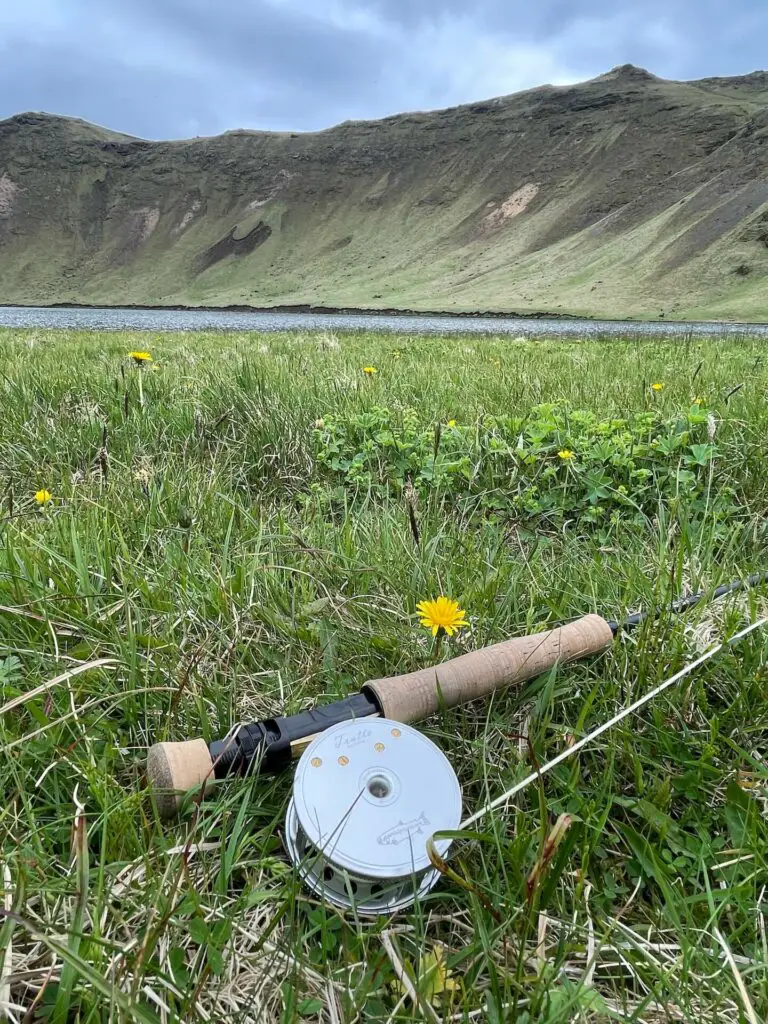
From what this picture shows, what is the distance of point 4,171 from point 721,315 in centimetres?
18596

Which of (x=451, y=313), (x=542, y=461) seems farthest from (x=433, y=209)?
(x=542, y=461)

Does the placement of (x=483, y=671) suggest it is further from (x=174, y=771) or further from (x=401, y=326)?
(x=401, y=326)

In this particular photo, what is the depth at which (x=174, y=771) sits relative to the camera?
129 centimetres

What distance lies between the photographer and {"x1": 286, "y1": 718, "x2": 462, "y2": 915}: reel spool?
1.18m

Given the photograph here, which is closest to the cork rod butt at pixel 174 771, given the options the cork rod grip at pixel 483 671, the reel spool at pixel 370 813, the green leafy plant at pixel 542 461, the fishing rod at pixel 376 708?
the fishing rod at pixel 376 708

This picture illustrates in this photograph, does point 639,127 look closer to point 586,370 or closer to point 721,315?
point 721,315

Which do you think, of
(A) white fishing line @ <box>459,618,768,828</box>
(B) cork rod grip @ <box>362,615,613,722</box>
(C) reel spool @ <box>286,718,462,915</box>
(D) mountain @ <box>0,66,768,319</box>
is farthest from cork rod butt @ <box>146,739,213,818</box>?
(D) mountain @ <box>0,66,768,319</box>

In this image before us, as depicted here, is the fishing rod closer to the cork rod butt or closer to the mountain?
the cork rod butt

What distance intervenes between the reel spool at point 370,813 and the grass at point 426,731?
72 mm

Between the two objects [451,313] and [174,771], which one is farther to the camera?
[451,313]

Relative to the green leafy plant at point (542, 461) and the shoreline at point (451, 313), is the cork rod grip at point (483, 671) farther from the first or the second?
the shoreline at point (451, 313)

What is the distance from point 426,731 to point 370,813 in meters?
0.42

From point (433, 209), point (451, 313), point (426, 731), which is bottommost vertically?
point (426, 731)

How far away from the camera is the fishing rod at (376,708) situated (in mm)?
1314
